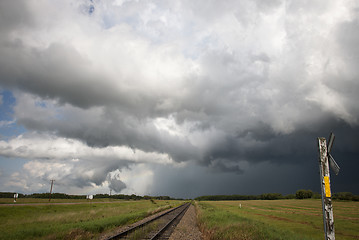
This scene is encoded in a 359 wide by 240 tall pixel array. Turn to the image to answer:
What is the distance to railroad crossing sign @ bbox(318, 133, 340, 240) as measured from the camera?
5.62m

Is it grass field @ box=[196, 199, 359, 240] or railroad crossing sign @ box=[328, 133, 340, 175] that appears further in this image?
grass field @ box=[196, 199, 359, 240]

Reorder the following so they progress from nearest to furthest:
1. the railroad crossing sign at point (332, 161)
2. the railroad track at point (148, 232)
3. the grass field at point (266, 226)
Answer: the railroad crossing sign at point (332, 161)
the grass field at point (266, 226)
the railroad track at point (148, 232)

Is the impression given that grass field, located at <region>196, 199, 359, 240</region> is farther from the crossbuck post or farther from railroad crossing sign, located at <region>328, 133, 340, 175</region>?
railroad crossing sign, located at <region>328, 133, 340, 175</region>

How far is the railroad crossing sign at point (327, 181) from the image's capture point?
562 cm

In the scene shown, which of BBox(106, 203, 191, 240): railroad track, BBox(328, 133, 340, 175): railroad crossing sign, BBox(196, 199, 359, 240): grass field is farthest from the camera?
→ BBox(106, 203, 191, 240): railroad track

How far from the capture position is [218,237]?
12.0 metres

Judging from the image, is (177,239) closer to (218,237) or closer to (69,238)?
(218,237)

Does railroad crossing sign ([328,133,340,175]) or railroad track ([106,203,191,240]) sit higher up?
railroad crossing sign ([328,133,340,175])

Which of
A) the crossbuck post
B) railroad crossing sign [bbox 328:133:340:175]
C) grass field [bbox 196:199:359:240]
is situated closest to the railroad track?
grass field [bbox 196:199:359:240]

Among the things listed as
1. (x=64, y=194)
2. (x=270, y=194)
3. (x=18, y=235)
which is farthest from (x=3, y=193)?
(x=270, y=194)

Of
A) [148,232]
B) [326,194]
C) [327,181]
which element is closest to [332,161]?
[327,181]

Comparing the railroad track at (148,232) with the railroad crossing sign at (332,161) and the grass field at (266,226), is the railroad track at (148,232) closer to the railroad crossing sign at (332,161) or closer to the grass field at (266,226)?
the grass field at (266,226)

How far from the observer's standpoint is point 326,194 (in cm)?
572

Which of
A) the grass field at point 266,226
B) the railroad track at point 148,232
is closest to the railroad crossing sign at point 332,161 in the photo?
the grass field at point 266,226
